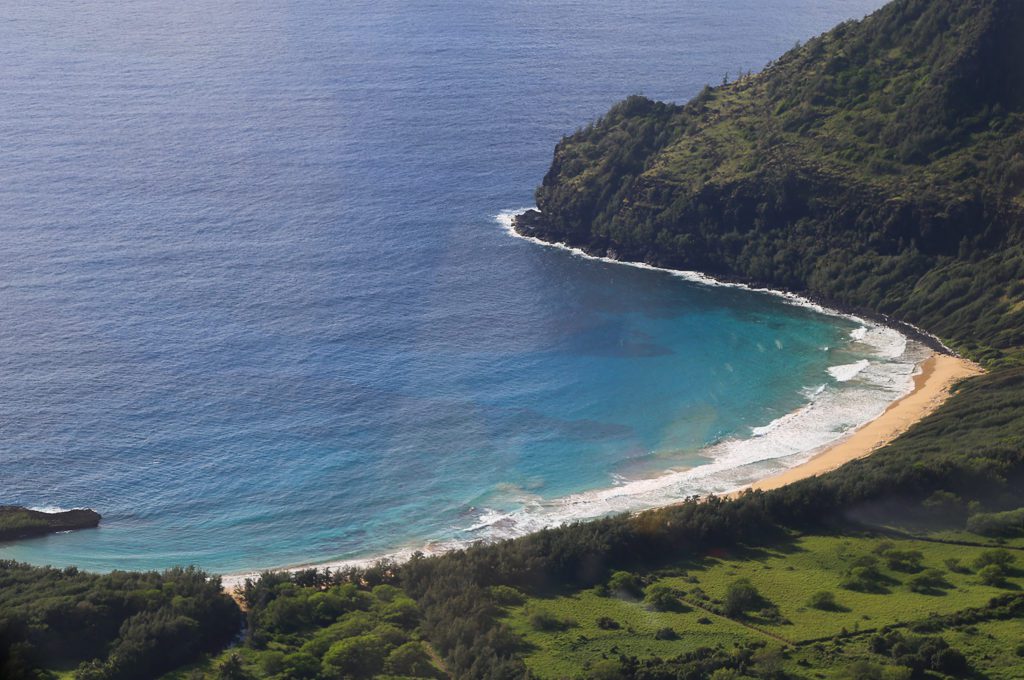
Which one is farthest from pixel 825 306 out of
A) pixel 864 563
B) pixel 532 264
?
pixel 864 563

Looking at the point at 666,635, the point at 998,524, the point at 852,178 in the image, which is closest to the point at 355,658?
the point at 666,635

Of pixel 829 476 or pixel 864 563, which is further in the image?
pixel 829 476

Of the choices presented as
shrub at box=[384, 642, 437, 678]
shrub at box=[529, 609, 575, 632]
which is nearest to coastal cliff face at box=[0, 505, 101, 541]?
shrub at box=[384, 642, 437, 678]

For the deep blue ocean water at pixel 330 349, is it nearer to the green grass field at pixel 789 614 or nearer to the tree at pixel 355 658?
the green grass field at pixel 789 614

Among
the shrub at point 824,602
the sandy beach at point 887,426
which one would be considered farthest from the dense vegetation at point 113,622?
the shrub at point 824,602

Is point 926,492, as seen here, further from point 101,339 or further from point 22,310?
point 22,310

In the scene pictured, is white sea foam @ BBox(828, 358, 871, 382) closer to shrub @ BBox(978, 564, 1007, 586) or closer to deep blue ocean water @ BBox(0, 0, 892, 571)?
deep blue ocean water @ BBox(0, 0, 892, 571)
